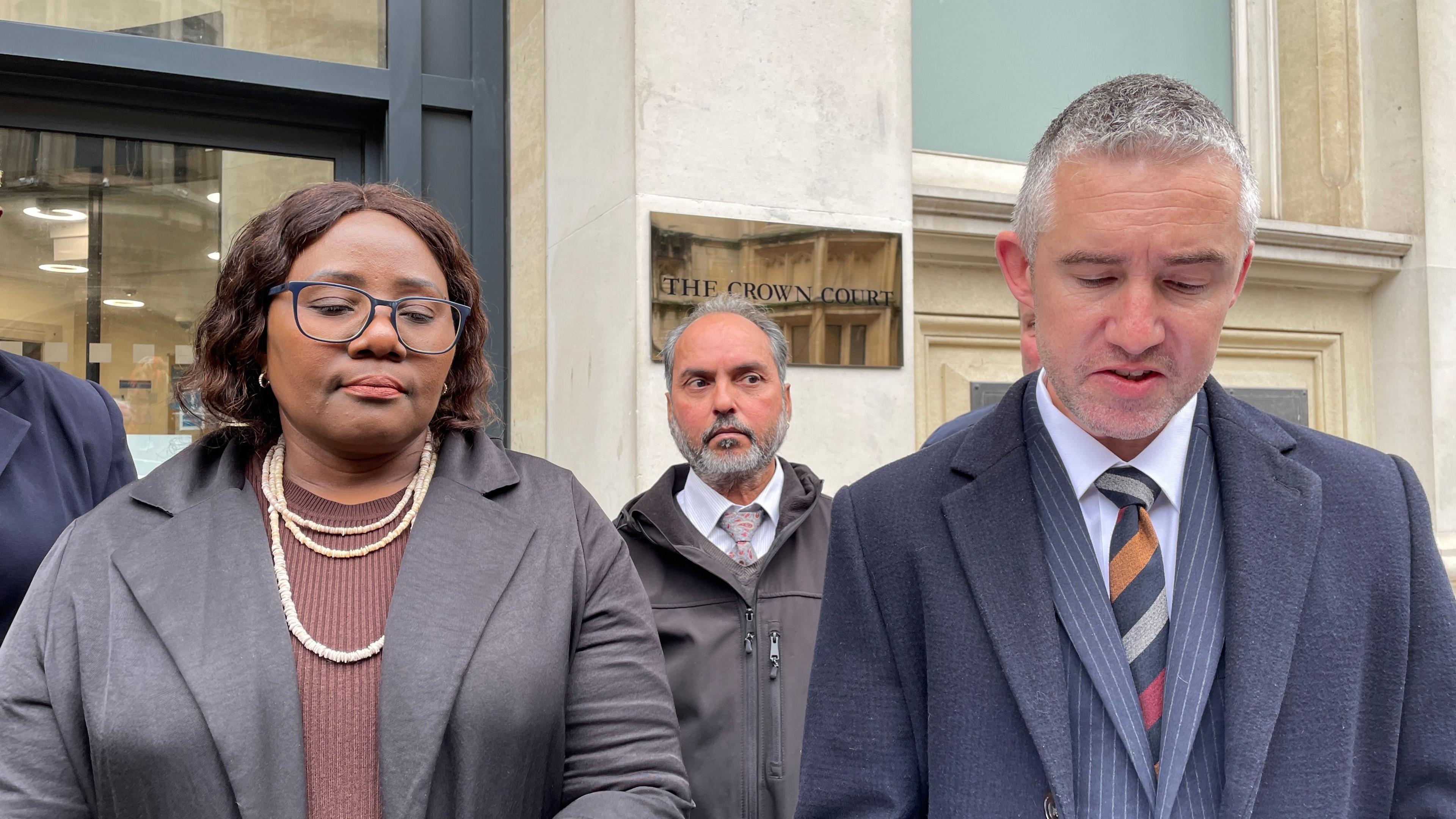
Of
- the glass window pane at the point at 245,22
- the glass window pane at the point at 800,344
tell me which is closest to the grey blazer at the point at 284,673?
the glass window pane at the point at 800,344

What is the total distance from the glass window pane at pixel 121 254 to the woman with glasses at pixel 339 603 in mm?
2115

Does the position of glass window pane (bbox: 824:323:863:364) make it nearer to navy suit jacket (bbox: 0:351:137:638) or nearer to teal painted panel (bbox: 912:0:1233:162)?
teal painted panel (bbox: 912:0:1233:162)

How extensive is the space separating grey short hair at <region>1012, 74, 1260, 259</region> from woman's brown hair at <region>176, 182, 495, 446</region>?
3.46 feet

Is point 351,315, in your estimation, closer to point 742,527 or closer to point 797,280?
point 742,527

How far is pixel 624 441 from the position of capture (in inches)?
142

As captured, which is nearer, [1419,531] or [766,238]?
[1419,531]

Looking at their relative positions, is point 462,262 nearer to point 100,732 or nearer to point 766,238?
point 100,732

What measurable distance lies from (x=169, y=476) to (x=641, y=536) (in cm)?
116

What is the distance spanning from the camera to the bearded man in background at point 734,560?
2.38 m

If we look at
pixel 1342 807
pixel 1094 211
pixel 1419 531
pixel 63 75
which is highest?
pixel 63 75

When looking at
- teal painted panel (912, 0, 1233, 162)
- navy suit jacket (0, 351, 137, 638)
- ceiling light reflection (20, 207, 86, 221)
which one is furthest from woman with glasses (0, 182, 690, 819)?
teal painted panel (912, 0, 1233, 162)

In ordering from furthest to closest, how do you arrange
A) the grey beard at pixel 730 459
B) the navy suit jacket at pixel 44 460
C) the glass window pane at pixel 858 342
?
the glass window pane at pixel 858 342
the grey beard at pixel 730 459
the navy suit jacket at pixel 44 460

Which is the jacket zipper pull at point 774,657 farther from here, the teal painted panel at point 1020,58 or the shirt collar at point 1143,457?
the teal painted panel at point 1020,58

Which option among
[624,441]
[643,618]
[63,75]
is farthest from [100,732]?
[63,75]
